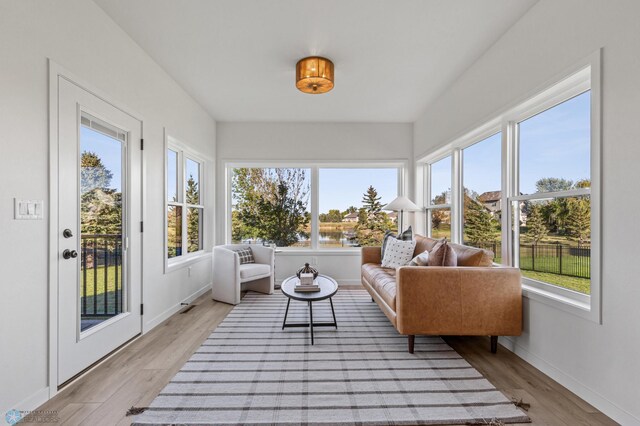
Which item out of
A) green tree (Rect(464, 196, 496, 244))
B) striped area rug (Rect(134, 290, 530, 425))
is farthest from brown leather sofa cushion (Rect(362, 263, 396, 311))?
green tree (Rect(464, 196, 496, 244))

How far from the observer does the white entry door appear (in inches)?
77.0

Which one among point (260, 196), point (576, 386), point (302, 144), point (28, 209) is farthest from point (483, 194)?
point (28, 209)

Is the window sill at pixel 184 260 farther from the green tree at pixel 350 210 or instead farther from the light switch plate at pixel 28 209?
the green tree at pixel 350 210

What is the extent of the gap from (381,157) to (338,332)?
2.96 meters

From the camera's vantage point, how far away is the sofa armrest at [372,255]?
406 cm

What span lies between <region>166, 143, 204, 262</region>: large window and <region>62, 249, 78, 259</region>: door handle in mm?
1271

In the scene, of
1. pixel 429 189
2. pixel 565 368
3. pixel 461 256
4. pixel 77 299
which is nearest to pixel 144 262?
pixel 77 299

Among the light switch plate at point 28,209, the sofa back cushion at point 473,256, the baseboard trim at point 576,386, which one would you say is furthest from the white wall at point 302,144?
the light switch plate at point 28,209

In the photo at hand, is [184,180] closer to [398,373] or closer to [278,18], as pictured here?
[278,18]

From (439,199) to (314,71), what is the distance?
2590 mm

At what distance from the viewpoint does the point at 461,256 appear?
270 cm

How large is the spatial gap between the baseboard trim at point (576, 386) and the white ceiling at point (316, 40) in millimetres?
2569

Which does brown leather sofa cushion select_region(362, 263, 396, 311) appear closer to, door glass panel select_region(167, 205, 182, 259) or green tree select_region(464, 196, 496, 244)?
green tree select_region(464, 196, 496, 244)

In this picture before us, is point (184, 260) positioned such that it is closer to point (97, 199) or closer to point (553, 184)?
point (97, 199)
